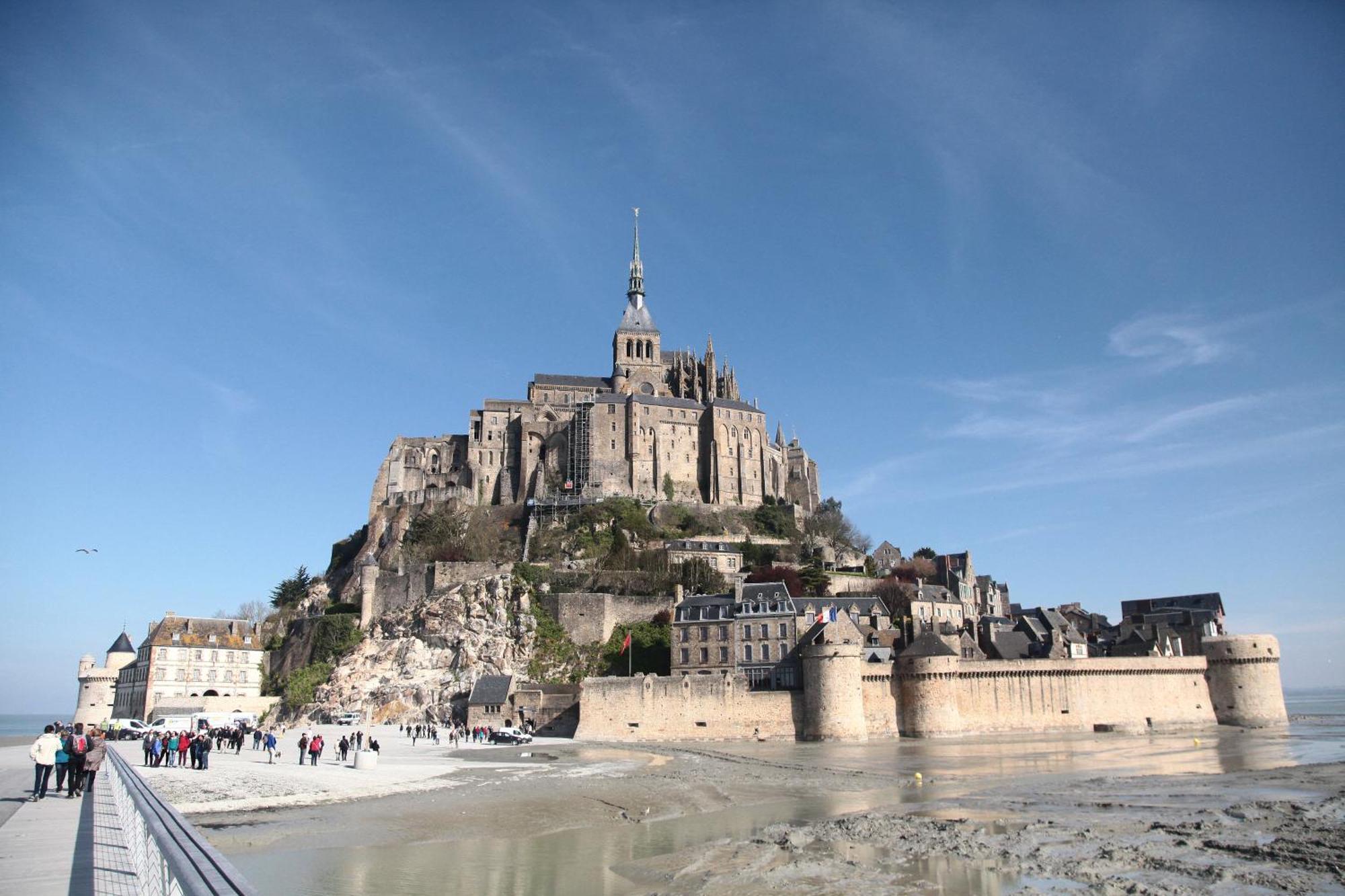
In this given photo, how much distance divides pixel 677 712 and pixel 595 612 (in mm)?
10891

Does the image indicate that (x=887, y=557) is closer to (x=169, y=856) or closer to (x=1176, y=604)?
(x=1176, y=604)

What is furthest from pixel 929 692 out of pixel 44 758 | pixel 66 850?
pixel 66 850

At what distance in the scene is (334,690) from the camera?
4859cm

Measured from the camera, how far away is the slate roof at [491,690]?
4466 cm

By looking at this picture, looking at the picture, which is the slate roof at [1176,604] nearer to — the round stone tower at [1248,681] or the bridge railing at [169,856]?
the round stone tower at [1248,681]

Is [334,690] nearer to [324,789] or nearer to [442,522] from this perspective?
[442,522]

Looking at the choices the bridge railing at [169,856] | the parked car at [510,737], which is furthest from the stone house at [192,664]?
the bridge railing at [169,856]

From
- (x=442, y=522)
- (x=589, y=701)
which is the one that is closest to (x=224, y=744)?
(x=589, y=701)

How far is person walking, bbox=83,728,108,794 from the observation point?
15094 mm

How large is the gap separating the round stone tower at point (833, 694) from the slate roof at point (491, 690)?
1394cm

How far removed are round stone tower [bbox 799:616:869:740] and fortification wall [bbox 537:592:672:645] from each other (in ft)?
37.6

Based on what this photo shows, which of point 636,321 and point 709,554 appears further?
point 636,321

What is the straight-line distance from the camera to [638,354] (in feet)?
279

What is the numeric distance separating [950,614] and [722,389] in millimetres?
31812
